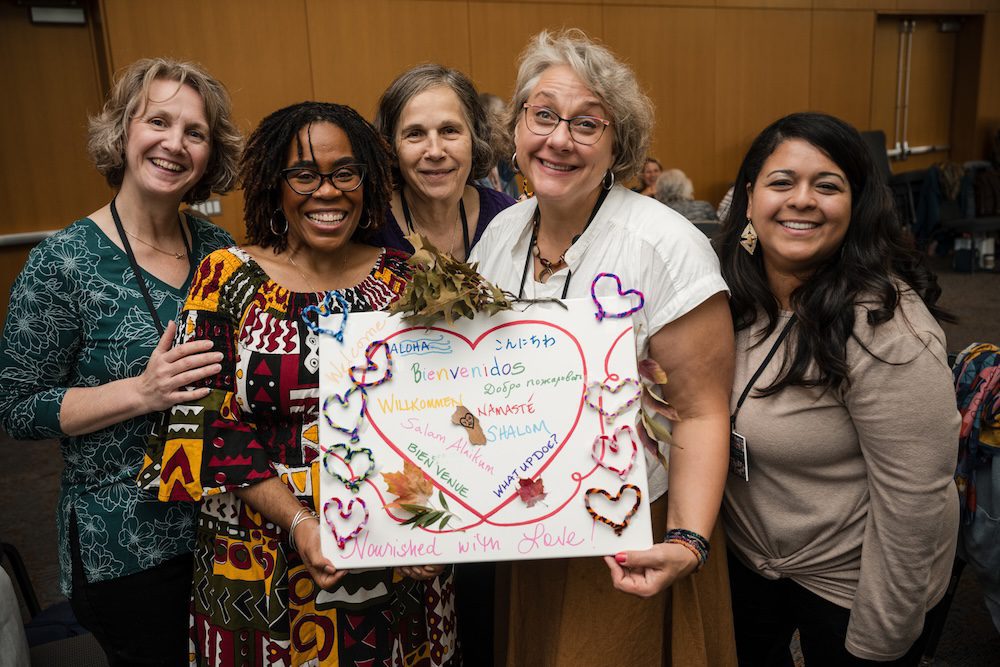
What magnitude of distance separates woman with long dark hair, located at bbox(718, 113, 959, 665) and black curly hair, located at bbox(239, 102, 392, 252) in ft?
2.59

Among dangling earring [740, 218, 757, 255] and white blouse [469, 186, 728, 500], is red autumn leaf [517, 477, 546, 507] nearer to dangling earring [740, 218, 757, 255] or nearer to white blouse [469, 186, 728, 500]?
white blouse [469, 186, 728, 500]

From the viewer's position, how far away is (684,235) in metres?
1.51

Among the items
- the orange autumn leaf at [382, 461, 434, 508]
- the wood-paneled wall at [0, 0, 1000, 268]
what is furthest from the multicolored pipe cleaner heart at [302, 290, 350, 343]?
the wood-paneled wall at [0, 0, 1000, 268]

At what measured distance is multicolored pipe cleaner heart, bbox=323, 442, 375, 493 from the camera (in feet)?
4.55

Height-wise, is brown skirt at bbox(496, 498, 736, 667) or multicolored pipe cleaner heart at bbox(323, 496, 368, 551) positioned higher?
multicolored pipe cleaner heart at bbox(323, 496, 368, 551)

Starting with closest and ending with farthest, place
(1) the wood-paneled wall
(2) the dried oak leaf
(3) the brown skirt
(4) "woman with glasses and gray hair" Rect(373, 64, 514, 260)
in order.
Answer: (2) the dried oak leaf
(3) the brown skirt
(4) "woman with glasses and gray hair" Rect(373, 64, 514, 260)
(1) the wood-paneled wall

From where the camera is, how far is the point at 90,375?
1722 mm

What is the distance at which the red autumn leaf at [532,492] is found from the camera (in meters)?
1.38

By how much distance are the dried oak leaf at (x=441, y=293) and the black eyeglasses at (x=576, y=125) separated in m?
0.35

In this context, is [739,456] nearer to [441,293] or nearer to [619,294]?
A: [619,294]

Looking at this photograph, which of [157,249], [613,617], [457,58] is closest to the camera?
[613,617]

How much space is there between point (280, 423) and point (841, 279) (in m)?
1.14

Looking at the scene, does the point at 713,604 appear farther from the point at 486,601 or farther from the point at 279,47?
the point at 279,47

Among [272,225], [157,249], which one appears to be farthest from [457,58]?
[272,225]
